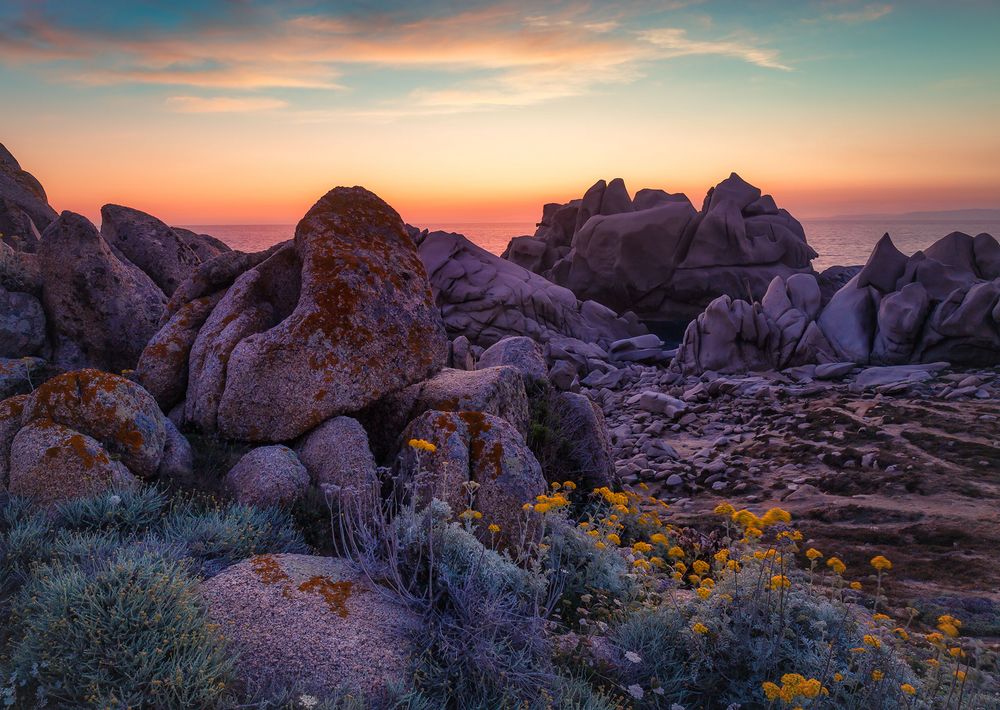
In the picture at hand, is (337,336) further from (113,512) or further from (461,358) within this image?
(461,358)

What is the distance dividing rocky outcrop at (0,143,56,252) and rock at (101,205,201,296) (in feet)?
4.87

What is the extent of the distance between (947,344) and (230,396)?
25359 mm

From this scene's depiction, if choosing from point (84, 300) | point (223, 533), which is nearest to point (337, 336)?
point (223, 533)

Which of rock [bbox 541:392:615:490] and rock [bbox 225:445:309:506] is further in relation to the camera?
rock [bbox 541:392:615:490]

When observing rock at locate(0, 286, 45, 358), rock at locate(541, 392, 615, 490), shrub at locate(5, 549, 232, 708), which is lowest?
rock at locate(541, 392, 615, 490)

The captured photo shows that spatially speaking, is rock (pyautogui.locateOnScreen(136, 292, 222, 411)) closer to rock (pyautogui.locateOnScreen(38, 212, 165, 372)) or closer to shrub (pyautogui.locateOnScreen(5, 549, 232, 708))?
rock (pyautogui.locateOnScreen(38, 212, 165, 372))

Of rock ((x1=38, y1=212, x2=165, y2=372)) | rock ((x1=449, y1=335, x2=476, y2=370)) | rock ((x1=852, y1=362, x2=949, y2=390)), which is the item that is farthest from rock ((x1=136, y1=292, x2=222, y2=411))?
rock ((x1=852, y1=362, x2=949, y2=390))

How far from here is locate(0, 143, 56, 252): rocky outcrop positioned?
1322cm

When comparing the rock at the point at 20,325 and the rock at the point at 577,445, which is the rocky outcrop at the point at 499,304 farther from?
the rock at the point at 20,325

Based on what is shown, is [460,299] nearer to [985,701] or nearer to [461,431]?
[461,431]

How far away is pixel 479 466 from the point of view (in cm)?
680

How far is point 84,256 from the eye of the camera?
918 cm

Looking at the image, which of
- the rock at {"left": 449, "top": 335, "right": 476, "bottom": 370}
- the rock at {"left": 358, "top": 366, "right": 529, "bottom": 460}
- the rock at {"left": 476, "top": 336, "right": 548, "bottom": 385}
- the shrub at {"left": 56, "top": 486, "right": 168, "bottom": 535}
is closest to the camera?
the shrub at {"left": 56, "top": 486, "right": 168, "bottom": 535}


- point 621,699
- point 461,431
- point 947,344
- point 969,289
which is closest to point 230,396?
point 461,431
